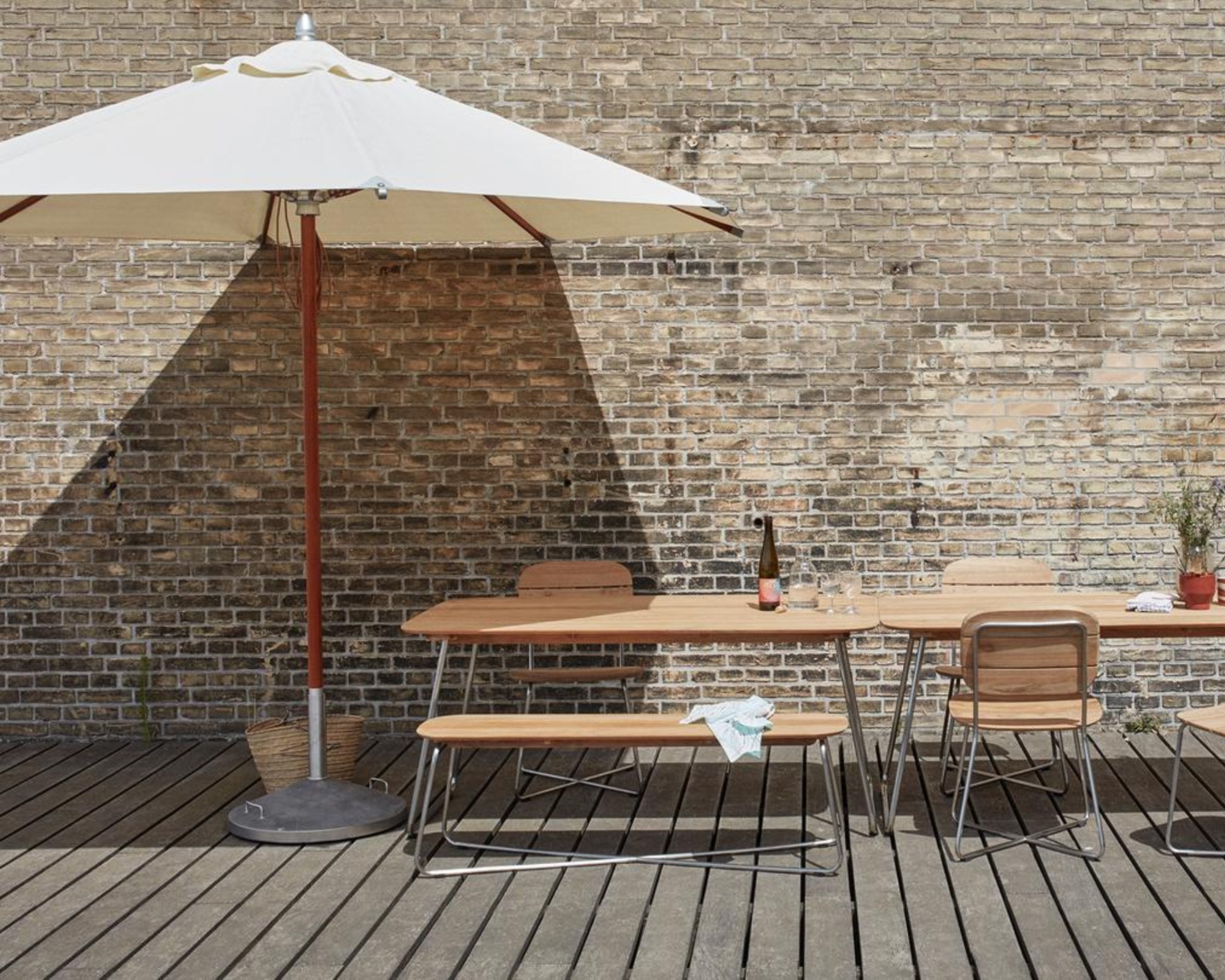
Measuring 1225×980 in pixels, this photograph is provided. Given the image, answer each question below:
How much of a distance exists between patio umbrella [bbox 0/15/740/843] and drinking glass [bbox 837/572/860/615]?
4.48 ft

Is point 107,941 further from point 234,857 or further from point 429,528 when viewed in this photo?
point 429,528

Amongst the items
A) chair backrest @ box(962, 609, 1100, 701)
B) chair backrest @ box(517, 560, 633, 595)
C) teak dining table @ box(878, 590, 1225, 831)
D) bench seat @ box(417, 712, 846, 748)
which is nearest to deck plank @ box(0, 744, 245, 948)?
bench seat @ box(417, 712, 846, 748)

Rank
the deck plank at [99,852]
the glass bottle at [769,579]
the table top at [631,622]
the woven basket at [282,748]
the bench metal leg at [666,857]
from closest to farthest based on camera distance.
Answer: the deck plank at [99,852], the bench metal leg at [666,857], the table top at [631,622], the glass bottle at [769,579], the woven basket at [282,748]

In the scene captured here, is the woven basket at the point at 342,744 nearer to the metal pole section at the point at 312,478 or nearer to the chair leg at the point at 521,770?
the metal pole section at the point at 312,478

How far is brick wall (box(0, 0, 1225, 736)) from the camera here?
22.5 ft

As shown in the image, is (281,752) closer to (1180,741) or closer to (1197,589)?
(1180,741)

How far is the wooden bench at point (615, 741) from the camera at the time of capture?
466cm

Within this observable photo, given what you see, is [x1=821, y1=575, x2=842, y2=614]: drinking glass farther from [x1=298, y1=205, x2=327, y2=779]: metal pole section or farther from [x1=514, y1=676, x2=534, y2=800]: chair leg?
[x1=298, y1=205, x2=327, y2=779]: metal pole section

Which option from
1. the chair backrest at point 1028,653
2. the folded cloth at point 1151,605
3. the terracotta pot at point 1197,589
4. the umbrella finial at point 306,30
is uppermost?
the umbrella finial at point 306,30

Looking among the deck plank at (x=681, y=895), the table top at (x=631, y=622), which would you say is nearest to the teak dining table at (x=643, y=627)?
the table top at (x=631, y=622)

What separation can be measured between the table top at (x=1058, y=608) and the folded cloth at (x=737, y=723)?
58 centimetres

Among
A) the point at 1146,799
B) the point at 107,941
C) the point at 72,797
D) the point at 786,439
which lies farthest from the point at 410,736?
the point at 1146,799

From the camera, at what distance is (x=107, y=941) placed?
416cm

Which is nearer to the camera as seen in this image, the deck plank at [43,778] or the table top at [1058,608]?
the table top at [1058,608]
